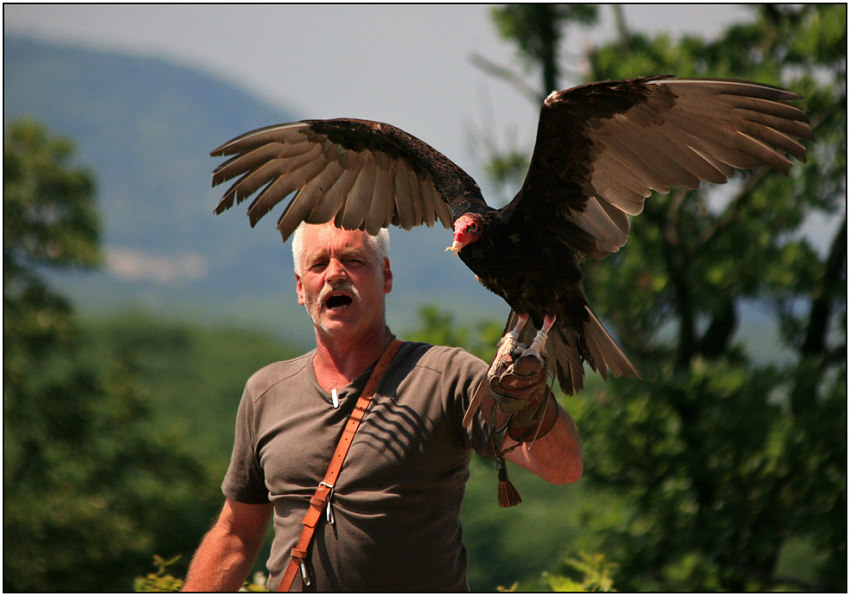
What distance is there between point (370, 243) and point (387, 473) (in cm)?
66

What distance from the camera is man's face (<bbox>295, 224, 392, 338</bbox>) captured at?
2.29 meters

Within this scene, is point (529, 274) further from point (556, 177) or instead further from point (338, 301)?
point (338, 301)

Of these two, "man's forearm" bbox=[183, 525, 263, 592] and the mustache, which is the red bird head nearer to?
the mustache

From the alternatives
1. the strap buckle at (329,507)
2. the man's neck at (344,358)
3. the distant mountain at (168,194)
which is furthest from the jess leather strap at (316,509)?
the distant mountain at (168,194)

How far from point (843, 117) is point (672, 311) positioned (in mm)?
2659

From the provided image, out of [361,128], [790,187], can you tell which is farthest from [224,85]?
[361,128]

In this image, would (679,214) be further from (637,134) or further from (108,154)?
(108,154)

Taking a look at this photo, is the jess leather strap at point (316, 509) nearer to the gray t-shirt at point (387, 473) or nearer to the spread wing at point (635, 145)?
the gray t-shirt at point (387, 473)

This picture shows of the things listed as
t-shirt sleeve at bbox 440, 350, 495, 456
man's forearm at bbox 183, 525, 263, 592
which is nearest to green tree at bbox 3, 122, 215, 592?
man's forearm at bbox 183, 525, 263, 592

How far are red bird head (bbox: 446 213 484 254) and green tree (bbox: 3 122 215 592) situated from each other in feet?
33.7

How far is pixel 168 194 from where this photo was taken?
51406mm

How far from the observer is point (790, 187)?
928cm

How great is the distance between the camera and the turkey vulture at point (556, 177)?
6.77 ft

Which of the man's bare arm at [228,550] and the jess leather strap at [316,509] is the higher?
the jess leather strap at [316,509]
